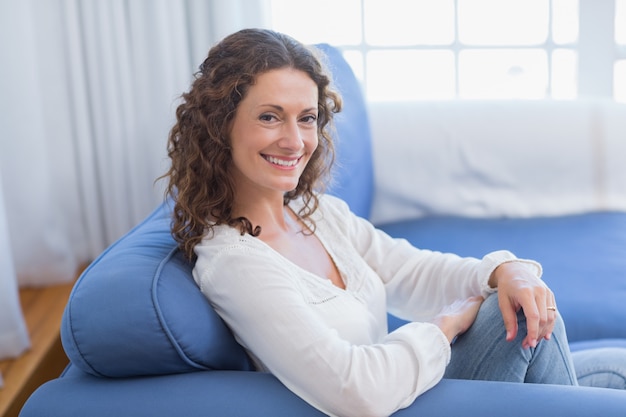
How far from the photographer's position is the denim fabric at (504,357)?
125 cm

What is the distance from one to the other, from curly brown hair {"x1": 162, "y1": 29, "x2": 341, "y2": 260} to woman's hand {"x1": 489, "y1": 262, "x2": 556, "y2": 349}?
0.41 metres

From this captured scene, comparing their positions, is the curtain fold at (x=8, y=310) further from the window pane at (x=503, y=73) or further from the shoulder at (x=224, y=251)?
the window pane at (x=503, y=73)

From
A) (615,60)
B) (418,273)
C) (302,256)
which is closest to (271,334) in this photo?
(302,256)

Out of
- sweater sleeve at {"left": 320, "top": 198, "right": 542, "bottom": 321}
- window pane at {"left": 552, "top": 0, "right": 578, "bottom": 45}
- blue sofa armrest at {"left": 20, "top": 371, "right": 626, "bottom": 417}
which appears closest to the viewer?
blue sofa armrest at {"left": 20, "top": 371, "right": 626, "bottom": 417}

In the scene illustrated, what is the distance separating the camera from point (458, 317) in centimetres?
132

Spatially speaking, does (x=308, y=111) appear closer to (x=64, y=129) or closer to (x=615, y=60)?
(x=64, y=129)

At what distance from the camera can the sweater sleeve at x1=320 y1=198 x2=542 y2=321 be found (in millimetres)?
1539

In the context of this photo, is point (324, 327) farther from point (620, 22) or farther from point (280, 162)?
A: point (620, 22)

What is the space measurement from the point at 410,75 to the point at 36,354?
61.5 inches

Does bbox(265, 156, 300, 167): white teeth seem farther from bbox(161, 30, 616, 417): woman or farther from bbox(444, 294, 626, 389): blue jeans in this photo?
bbox(444, 294, 626, 389): blue jeans

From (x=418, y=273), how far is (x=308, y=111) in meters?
0.43

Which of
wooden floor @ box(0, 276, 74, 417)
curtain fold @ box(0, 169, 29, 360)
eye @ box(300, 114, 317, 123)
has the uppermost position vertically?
eye @ box(300, 114, 317, 123)

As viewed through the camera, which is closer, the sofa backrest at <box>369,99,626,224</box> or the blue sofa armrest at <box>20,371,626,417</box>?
the blue sofa armrest at <box>20,371,626,417</box>

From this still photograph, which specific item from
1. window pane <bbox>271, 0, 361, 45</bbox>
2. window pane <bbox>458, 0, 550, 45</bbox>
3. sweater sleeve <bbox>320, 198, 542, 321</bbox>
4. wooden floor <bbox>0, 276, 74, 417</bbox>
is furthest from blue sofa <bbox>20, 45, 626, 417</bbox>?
window pane <bbox>458, 0, 550, 45</bbox>
